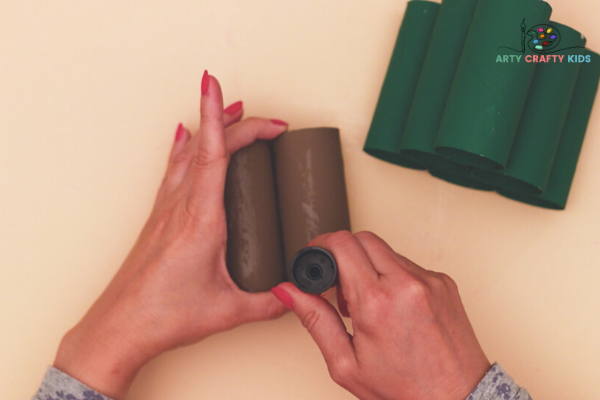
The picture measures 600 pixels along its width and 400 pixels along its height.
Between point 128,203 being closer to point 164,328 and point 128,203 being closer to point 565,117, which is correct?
point 164,328

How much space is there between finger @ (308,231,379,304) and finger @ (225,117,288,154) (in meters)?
0.34

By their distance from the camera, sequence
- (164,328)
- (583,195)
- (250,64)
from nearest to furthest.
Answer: (164,328), (583,195), (250,64)

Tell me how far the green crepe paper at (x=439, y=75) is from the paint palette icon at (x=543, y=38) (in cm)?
13

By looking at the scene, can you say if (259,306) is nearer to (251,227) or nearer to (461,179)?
(251,227)

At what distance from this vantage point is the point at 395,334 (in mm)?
700

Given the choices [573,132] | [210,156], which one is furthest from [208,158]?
[573,132]

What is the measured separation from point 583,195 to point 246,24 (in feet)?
2.99

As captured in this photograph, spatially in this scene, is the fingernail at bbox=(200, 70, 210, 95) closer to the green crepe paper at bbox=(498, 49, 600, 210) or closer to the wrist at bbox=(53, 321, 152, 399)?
the wrist at bbox=(53, 321, 152, 399)

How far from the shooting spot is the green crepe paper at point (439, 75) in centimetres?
96

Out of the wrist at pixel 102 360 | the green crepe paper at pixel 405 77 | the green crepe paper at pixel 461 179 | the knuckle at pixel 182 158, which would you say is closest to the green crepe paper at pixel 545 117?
the green crepe paper at pixel 461 179

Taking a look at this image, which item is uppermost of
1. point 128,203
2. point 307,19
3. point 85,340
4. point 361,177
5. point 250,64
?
point 307,19

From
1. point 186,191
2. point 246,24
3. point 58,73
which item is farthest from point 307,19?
point 58,73

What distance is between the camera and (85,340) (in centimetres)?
91

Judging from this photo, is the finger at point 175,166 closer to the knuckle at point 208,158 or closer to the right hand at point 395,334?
the knuckle at point 208,158
